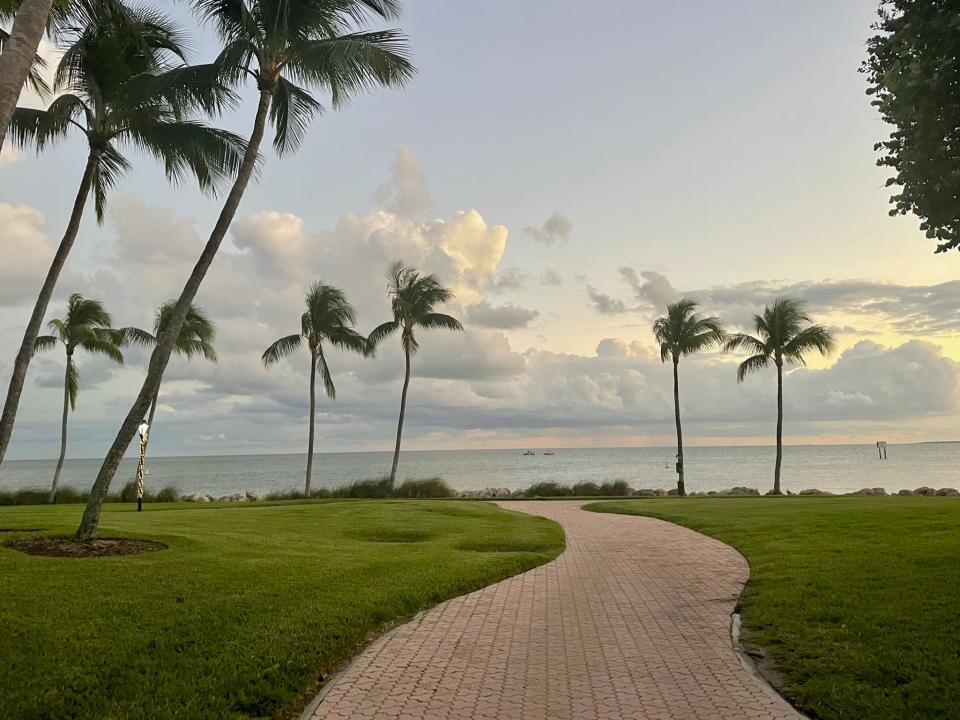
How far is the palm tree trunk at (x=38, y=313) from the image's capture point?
39.7ft

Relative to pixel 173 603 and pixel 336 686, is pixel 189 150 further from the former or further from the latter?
pixel 336 686

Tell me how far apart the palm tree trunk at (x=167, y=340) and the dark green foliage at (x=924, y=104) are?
34.0 ft

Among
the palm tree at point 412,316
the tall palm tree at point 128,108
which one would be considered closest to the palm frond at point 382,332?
the palm tree at point 412,316

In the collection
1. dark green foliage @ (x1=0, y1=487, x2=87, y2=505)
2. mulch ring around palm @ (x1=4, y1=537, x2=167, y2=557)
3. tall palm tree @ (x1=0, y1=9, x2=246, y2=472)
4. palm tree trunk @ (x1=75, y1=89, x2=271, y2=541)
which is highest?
tall palm tree @ (x1=0, y1=9, x2=246, y2=472)

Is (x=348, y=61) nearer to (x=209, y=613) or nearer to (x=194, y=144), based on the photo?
(x=194, y=144)

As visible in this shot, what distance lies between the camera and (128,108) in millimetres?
13094

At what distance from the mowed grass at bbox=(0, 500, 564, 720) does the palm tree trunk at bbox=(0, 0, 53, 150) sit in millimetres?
4753

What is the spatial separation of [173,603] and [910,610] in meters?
8.08

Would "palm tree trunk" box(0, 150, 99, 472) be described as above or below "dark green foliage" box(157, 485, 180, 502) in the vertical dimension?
above

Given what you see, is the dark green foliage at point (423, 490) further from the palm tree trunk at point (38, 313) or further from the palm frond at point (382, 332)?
the palm tree trunk at point (38, 313)

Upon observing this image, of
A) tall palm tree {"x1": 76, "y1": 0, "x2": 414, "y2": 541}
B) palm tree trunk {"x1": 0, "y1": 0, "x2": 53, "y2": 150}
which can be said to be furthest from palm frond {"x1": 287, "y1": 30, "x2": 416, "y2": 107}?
palm tree trunk {"x1": 0, "y1": 0, "x2": 53, "y2": 150}

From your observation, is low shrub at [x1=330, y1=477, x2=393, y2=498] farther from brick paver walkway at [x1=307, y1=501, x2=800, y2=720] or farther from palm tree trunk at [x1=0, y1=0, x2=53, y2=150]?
palm tree trunk at [x1=0, y1=0, x2=53, y2=150]

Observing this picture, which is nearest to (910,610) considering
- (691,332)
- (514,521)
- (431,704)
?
(431,704)

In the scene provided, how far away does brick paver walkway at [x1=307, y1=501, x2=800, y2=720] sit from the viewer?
16.3 ft
